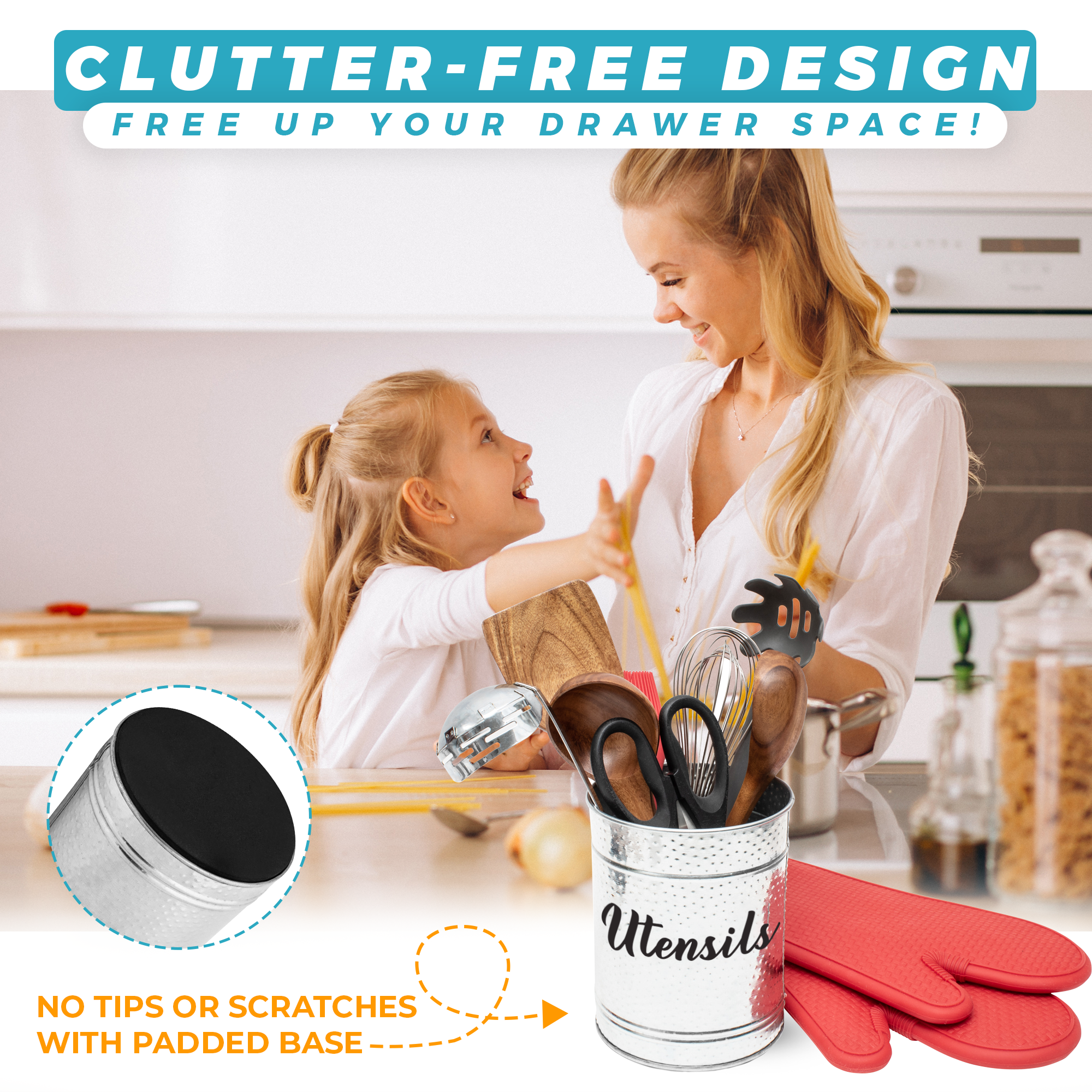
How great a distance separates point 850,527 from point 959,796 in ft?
0.73

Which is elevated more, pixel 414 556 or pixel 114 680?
pixel 414 556

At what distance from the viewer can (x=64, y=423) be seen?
1.04 m

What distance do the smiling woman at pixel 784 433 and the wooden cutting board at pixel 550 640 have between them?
83 millimetres

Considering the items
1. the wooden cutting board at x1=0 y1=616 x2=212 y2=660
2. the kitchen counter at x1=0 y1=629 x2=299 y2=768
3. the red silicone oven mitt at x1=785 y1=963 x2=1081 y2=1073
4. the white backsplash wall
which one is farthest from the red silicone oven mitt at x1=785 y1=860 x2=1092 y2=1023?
the wooden cutting board at x1=0 y1=616 x2=212 y2=660

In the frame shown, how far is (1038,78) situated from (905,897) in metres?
0.68

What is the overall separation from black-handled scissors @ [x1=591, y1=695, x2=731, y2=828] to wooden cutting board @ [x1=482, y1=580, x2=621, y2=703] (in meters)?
0.14

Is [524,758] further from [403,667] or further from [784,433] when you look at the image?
[784,433]

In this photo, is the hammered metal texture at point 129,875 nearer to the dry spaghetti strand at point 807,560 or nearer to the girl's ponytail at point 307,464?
the girl's ponytail at point 307,464

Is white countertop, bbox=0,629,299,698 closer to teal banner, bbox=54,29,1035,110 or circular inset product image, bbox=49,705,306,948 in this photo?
circular inset product image, bbox=49,705,306,948

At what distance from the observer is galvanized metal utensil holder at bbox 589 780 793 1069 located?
55 cm

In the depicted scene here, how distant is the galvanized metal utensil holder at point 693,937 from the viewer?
1.81 ft

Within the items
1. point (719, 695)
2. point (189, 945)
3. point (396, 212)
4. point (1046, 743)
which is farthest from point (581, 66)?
point (189, 945)

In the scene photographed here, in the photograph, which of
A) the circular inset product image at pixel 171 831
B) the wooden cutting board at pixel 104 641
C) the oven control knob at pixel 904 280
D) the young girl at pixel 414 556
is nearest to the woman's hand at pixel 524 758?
the young girl at pixel 414 556

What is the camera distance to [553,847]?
0.77m
